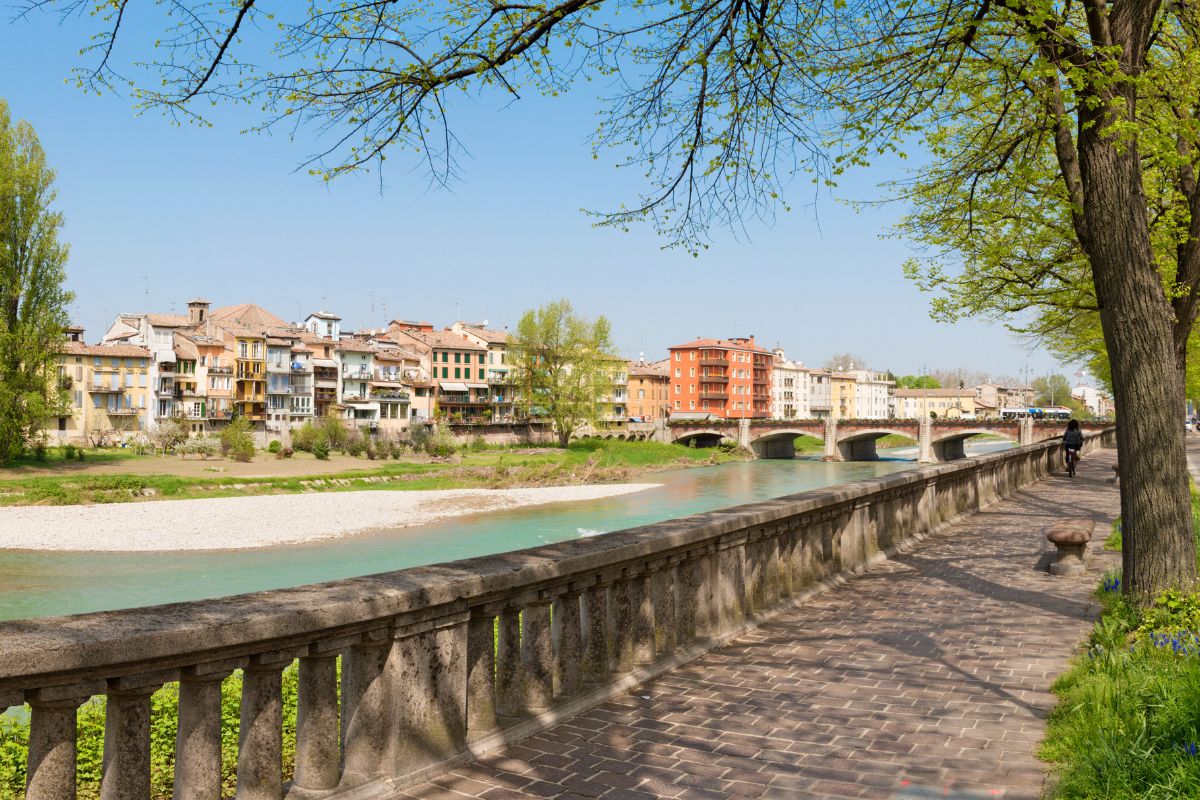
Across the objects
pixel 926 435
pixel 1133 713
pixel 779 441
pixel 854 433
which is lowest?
pixel 779 441

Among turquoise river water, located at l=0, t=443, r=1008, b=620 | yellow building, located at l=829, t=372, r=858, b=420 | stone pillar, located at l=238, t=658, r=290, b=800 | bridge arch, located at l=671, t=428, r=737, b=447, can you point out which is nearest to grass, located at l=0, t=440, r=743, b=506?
bridge arch, located at l=671, t=428, r=737, b=447

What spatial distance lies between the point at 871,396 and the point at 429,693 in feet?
608

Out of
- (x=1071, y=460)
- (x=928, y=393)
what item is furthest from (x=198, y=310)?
(x=928, y=393)

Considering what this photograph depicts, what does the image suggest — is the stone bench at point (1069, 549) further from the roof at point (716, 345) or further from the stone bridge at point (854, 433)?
the roof at point (716, 345)

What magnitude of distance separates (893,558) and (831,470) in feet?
240

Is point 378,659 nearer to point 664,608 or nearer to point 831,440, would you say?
point 664,608

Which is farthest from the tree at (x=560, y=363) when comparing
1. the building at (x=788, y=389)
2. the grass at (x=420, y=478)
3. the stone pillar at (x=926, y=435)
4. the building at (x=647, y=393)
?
the building at (x=788, y=389)

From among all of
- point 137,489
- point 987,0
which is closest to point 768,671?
point 987,0

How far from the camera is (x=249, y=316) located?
95.1 m

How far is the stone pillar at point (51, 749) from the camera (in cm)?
276

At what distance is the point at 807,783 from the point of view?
4.15 meters

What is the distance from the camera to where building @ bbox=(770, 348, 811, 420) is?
148 m

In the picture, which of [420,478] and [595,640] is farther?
[420,478]

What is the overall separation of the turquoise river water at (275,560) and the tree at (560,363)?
3423 centimetres
